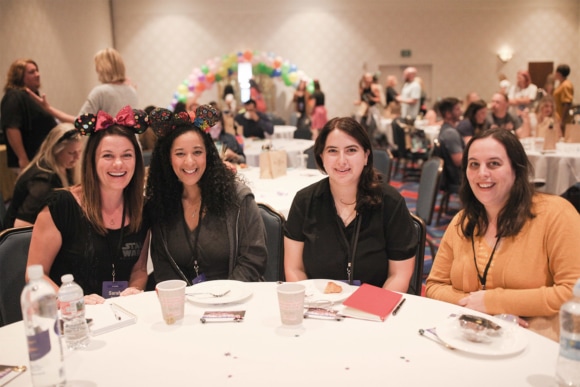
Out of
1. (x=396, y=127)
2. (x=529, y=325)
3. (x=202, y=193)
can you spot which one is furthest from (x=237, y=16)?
(x=529, y=325)

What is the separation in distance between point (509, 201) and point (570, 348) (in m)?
0.87

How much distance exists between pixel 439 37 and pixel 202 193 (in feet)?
41.0

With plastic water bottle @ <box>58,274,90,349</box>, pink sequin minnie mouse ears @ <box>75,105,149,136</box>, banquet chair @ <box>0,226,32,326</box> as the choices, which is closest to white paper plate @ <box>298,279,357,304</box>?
plastic water bottle @ <box>58,274,90,349</box>

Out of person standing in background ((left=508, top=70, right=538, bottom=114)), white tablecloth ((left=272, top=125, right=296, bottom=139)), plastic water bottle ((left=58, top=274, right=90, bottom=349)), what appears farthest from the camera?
person standing in background ((left=508, top=70, right=538, bottom=114))

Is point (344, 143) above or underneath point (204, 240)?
above

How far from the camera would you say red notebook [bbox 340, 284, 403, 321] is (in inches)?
70.2

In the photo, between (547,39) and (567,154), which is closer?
(567,154)

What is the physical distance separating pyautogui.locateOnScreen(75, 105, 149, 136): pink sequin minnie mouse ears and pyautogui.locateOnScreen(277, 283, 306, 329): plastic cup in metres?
1.24

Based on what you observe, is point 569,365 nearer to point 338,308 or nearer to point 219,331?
point 338,308

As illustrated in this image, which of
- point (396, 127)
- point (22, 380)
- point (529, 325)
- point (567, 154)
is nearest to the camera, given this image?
point (22, 380)

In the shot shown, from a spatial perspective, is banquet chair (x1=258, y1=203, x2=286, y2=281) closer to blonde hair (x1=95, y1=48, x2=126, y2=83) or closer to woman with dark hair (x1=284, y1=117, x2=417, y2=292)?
woman with dark hair (x1=284, y1=117, x2=417, y2=292)

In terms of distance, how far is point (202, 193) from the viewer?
2.66m

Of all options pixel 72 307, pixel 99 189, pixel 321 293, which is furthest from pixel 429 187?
pixel 72 307

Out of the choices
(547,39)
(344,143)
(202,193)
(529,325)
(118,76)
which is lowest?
(529,325)
